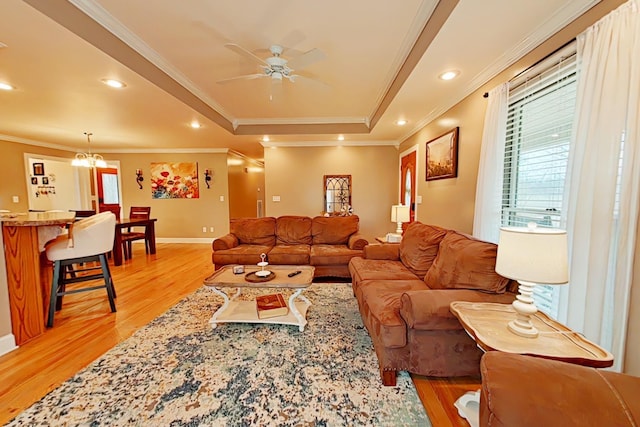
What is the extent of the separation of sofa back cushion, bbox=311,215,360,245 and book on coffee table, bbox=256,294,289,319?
1.73 m

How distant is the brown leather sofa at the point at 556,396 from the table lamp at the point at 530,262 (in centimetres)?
42

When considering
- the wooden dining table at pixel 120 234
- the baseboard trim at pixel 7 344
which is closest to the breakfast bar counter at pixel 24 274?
the baseboard trim at pixel 7 344

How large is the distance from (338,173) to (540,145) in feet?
13.1

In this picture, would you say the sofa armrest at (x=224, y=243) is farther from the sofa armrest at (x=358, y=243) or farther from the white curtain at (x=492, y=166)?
the white curtain at (x=492, y=166)

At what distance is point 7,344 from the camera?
200cm

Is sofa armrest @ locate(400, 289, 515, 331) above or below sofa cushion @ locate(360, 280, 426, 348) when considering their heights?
above

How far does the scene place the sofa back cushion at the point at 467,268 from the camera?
1.69m

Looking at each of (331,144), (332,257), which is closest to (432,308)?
(332,257)

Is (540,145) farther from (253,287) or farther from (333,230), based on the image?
(333,230)

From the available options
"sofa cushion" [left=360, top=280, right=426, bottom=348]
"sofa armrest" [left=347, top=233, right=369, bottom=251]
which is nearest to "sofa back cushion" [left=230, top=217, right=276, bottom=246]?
"sofa armrest" [left=347, top=233, right=369, bottom=251]

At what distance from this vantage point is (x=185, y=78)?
3.10 metres

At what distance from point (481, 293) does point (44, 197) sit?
8905 mm

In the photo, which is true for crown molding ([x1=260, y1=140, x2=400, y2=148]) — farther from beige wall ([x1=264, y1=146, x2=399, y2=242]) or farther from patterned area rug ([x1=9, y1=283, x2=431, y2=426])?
patterned area rug ([x1=9, y1=283, x2=431, y2=426])

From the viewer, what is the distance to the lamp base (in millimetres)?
1199
